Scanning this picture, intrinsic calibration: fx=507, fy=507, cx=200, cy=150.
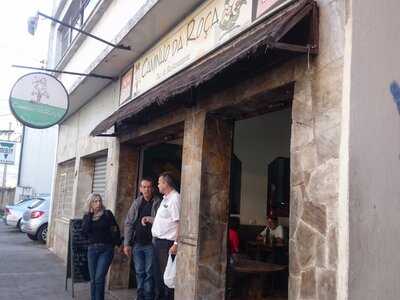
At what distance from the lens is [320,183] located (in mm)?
3826

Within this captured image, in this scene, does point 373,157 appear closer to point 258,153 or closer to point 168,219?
point 168,219

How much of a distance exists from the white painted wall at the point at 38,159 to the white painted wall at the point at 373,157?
21254 mm

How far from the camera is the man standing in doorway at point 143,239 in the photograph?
22.6 ft

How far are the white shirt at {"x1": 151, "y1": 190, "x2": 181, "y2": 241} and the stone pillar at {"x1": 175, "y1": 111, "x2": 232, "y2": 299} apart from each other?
0.33 metres

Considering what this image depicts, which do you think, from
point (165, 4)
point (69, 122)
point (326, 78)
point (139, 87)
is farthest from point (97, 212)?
point (69, 122)

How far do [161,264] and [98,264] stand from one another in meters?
1.00

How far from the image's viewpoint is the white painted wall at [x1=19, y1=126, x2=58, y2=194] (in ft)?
84.7

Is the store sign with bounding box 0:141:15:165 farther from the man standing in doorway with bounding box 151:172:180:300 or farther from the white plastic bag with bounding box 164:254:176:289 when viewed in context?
the white plastic bag with bounding box 164:254:176:289

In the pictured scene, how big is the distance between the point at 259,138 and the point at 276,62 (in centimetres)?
528

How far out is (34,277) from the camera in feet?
32.7

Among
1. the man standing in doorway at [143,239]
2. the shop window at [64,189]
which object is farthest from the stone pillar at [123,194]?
the shop window at [64,189]

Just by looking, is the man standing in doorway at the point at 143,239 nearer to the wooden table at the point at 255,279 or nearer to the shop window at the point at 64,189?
the wooden table at the point at 255,279

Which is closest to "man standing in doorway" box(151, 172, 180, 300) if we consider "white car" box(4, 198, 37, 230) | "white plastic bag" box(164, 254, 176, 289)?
"white plastic bag" box(164, 254, 176, 289)

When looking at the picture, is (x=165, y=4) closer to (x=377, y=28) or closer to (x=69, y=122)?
(x=377, y=28)
